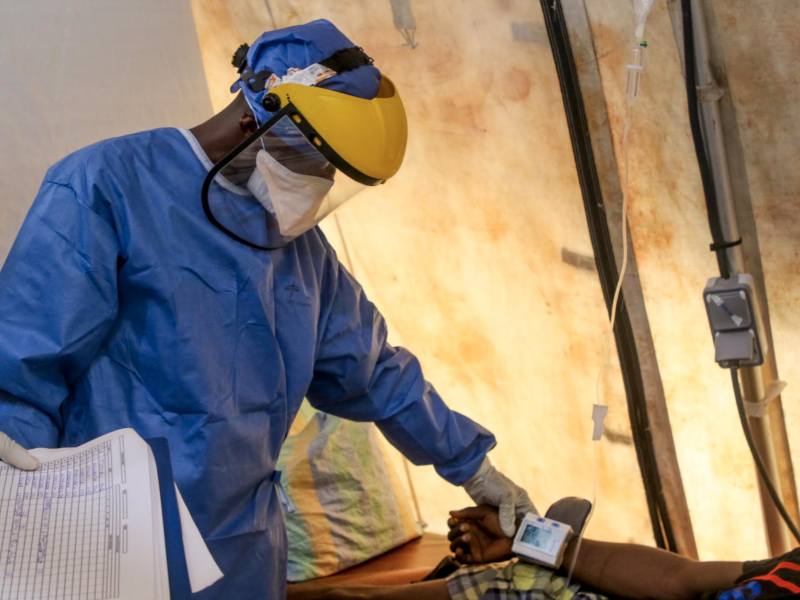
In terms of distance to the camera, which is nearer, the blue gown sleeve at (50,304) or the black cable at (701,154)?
the blue gown sleeve at (50,304)

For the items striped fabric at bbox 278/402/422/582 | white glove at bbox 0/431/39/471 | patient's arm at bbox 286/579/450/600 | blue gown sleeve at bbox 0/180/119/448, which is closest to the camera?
white glove at bbox 0/431/39/471

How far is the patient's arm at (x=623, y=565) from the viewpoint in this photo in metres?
1.38

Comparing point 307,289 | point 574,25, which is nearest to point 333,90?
point 307,289

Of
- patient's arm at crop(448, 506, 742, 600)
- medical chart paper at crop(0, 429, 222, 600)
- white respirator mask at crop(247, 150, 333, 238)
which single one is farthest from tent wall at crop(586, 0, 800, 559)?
medical chart paper at crop(0, 429, 222, 600)

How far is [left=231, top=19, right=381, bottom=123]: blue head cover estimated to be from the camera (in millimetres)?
1192

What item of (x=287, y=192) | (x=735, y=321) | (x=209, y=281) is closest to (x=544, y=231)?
(x=735, y=321)

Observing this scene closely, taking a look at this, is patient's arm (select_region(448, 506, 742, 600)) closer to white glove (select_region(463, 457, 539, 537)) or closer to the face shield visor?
white glove (select_region(463, 457, 539, 537))

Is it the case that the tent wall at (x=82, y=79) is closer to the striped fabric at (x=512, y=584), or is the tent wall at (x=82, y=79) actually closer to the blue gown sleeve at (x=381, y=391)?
the blue gown sleeve at (x=381, y=391)

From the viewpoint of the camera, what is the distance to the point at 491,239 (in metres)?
1.85

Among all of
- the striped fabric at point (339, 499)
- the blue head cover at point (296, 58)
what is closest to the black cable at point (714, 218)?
the blue head cover at point (296, 58)

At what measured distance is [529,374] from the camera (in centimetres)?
190

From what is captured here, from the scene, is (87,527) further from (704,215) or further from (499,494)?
(704,215)

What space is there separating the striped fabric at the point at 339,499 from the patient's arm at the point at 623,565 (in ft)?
1.61

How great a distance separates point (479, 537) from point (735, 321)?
69 centimetres
